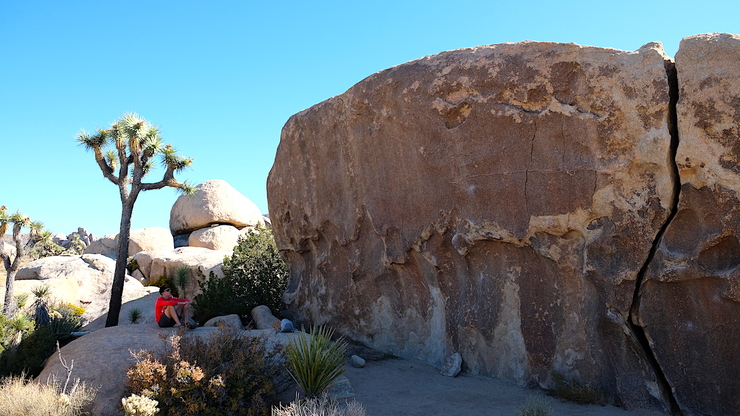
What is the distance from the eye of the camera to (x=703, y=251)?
22.6 feet

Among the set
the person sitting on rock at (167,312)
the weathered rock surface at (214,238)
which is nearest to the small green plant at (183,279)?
the weathered rock surface at (214,238)

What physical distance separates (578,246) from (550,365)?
1750 millimetres

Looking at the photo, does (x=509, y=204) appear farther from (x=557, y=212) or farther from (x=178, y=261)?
(x=178, y=261)

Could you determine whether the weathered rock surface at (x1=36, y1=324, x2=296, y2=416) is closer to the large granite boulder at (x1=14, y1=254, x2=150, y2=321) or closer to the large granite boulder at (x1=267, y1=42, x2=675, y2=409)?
the large granite boulder at (x1=267, y1=42, x2=675, y2=409)

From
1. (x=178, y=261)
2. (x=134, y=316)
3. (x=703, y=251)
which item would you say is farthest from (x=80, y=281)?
(x=703, y=251)

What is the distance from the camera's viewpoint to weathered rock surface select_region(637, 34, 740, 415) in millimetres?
6633

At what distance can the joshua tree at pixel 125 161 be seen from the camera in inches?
561

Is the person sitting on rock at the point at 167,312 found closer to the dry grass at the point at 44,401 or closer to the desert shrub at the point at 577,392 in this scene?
the dry grass at the point at 44,401

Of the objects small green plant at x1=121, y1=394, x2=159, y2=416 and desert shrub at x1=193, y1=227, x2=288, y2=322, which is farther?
desert shrub at x1=193, y1=227, x2=288, y2=322

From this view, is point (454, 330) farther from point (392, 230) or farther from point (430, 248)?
point (392, 230)

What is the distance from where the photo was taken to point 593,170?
24.8ft

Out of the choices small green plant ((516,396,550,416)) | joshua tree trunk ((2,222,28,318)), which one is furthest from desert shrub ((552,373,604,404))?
joshua tree trunk ((2,222,28,318))

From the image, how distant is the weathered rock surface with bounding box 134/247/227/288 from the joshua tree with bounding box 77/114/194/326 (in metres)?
4.33

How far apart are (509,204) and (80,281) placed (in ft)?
57.7
